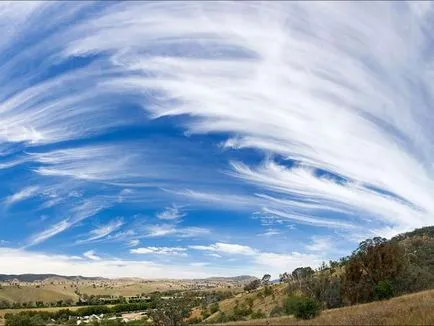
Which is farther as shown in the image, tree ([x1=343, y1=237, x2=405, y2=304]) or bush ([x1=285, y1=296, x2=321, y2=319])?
tree ([x1=343, y1=237, x2=405, y2=304])

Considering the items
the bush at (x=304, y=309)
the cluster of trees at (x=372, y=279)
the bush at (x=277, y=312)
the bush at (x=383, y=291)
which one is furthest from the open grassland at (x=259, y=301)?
the bush at (x=304, y=309)

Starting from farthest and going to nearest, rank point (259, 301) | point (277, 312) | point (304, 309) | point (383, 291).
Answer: point (259, 301) → point (277, 312) → point (383, 291) → point (304, 309)

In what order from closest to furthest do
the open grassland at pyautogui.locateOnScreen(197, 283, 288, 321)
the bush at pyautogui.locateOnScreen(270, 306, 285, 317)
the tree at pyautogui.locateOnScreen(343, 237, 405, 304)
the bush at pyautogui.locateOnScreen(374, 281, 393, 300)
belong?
1. the bush at pyautogui.locateOnScreen(374, 281, 393, 300)
2. the bush at pyautogui.locateOnScreen(270, 306, 285, 317)
3. the tree at pyautogui.locateOnScreen(343, 237, 405, 304)
4. the open grassland at pyautogui.locateOnScreen(197, 283, 288, 321)

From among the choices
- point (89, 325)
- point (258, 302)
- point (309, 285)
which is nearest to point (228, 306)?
point (258, 302)

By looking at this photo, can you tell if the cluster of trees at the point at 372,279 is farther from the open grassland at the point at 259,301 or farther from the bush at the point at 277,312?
the open grassland at the point at 259,301

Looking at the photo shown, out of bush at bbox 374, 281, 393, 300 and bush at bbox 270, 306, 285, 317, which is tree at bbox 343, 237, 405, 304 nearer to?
bush at bbox 374, 281, 393, 300

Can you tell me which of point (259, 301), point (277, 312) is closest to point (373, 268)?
point (277, 312)

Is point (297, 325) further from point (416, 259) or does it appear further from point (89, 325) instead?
point (416, 259)

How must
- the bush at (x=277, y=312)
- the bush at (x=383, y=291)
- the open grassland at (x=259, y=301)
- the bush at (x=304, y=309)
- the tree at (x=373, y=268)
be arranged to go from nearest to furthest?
the bush at (x=304, y=309) < the bush at (x=383, y=291) < the bush at (x=277, y=312) < the tree at (x=373, y=268) < the open grassland at (x=259, y=301)

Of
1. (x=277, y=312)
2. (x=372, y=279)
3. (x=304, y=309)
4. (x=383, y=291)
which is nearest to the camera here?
(x=304, y=309)

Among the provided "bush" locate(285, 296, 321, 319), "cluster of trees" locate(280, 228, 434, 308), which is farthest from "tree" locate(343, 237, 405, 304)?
Answer: "bush" locate(285, 296, 321, 319)

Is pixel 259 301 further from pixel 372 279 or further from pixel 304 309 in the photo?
pixel 304 309
